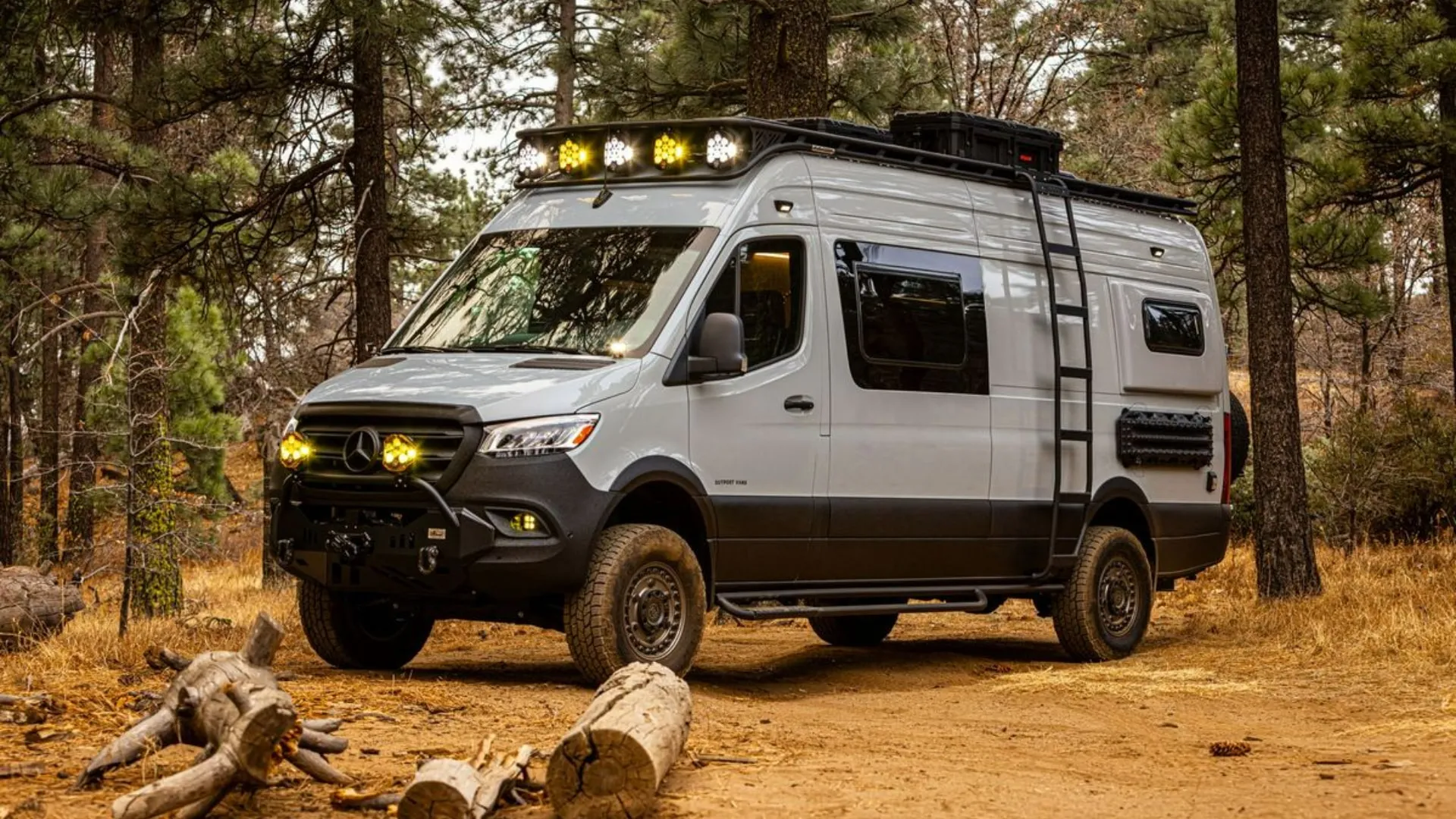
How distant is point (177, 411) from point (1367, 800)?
70.8 feet

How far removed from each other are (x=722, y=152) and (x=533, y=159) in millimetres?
1405

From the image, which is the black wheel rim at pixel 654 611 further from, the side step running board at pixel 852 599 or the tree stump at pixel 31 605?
the tree stump at pixel 31 605

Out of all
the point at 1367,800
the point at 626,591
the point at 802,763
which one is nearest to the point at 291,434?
the point at 626,591

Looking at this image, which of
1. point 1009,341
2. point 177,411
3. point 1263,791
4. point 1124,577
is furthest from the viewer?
point 177,411

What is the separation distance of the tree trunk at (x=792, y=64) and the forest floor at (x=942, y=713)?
439 centimetres

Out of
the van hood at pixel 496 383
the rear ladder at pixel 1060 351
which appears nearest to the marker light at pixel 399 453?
the van hood at pixel 496 383

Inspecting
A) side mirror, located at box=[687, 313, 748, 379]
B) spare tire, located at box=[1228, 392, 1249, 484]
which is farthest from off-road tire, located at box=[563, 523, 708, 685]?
spare tire, located at box=[1228, 392, 1249, 484]

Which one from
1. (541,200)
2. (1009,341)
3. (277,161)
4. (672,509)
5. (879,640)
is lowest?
(879,640)

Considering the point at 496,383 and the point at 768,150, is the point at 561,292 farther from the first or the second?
the point at 768,150

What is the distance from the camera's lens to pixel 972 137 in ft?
38.4

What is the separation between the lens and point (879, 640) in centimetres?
1339

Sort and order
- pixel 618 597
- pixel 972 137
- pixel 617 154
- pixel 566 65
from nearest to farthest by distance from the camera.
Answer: pixel 618 597 → pixel 617 154 → pixel 972 137 → pixel 566 65

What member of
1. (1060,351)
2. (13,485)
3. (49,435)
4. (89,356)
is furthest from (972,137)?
(13,485)

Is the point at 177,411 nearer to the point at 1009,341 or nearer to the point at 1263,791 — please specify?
the point at 1009,341
